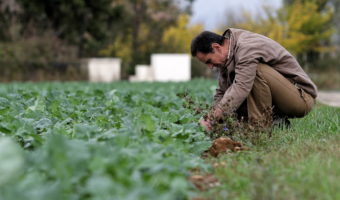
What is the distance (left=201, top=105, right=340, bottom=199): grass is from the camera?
243cm

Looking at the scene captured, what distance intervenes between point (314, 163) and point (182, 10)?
38544 millimetres

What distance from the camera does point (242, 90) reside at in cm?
419

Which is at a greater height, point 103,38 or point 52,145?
point 52,145

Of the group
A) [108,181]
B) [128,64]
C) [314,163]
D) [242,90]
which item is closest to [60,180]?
[108,181]

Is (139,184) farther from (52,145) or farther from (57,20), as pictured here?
(57,20)

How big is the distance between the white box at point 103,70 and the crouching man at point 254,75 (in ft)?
69.2

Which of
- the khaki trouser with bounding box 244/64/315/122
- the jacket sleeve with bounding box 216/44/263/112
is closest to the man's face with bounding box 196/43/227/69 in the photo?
the jacket sleeve with bounding box 216/44/263/112

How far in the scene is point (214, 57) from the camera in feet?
14.2

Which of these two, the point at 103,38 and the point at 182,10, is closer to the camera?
the point at 103,38

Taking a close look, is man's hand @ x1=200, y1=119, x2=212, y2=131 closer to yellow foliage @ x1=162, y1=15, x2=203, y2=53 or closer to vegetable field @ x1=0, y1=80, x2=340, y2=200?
vegetable field @ x1=0, y1=80, x2=340, y2=200

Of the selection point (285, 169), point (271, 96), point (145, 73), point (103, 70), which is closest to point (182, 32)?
point (103, 70)

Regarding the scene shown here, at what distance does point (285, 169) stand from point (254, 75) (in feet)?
4.94

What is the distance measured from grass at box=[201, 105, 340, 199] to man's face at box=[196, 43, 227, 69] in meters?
0.80

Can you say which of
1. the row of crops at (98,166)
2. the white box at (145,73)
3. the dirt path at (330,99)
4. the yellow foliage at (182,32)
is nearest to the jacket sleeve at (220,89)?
the row of crops at (98,166)
